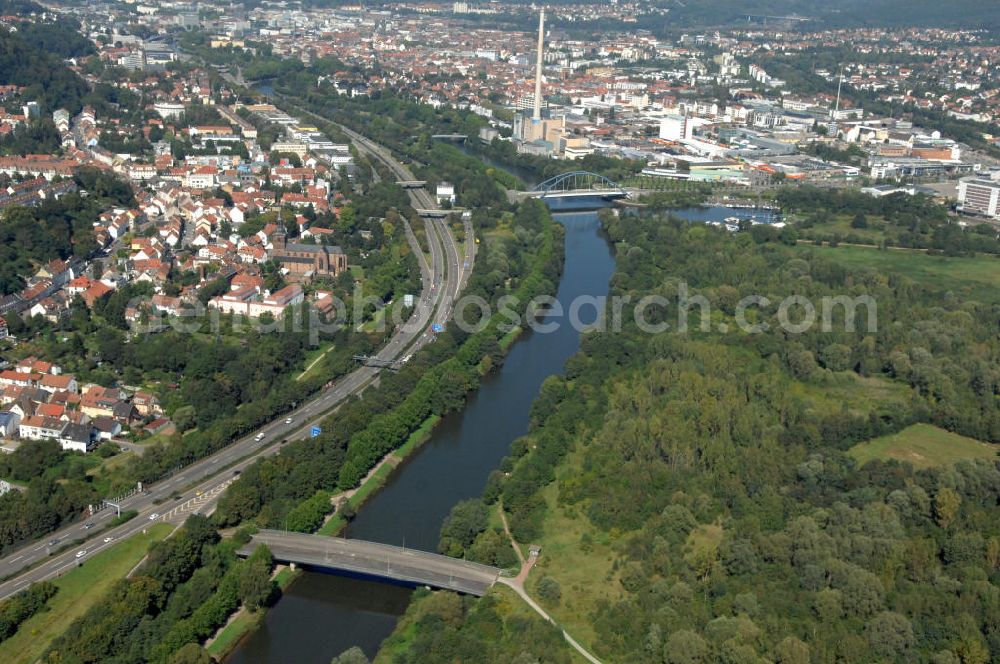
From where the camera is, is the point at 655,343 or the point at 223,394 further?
the point at 655,343

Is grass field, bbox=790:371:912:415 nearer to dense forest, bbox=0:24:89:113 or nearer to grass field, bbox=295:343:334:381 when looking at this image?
grass field, bbox=295:343:334:381

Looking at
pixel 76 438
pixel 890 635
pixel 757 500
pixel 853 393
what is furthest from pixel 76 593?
pixel 853 393

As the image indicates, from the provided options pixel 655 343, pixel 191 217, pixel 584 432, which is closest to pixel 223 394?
pixel 584 432

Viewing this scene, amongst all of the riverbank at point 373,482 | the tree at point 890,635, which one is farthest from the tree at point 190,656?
the tree at point 890,635

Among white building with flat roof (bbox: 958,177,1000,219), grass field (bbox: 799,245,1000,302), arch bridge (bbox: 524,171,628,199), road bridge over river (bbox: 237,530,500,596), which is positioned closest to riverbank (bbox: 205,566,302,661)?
road bridge over river (bbox: 237,530,500,596)

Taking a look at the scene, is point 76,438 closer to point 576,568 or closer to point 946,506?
point 576,568

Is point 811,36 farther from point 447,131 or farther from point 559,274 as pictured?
point 559,274

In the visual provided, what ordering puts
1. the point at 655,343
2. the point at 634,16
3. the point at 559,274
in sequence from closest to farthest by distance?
1. the point at 655,343
2. the point at 559,274
3. the point at 634,16
